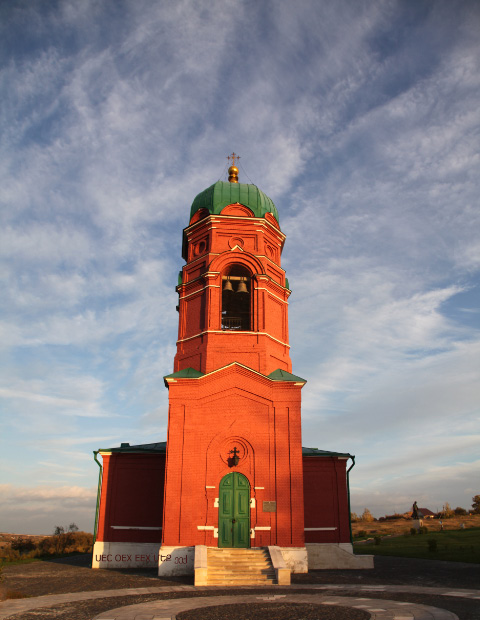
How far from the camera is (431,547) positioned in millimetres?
22859

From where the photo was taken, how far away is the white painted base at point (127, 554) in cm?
2009

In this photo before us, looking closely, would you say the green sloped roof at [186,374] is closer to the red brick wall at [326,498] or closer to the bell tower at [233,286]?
the bell tower at [233,286]

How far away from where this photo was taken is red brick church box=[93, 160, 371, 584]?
17734 mm

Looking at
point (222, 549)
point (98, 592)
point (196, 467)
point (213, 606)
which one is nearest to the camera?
point (213, 606)

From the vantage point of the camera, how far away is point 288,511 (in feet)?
59.3

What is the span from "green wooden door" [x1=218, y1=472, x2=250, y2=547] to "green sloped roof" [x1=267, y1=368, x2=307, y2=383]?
154 inches

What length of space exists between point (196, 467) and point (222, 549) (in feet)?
9.42

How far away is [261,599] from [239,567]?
13.7 ft

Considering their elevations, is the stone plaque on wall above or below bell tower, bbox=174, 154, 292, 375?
below

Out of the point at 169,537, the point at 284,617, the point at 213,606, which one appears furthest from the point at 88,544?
the point at 284,617

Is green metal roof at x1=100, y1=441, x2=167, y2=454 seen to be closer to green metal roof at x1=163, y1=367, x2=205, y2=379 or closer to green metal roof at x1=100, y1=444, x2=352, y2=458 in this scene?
green metal roof at x1=100, y1=444, x2=352, y2=458

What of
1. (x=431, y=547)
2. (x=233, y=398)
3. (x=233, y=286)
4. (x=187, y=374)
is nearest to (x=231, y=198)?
(x=233, y=286)

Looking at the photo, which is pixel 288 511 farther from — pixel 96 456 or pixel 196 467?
pixel 96 456

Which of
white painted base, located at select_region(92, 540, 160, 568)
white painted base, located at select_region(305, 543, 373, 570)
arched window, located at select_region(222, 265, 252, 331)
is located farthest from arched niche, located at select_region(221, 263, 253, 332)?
white painted base, located at select_region(92, 540, 160, 568)
